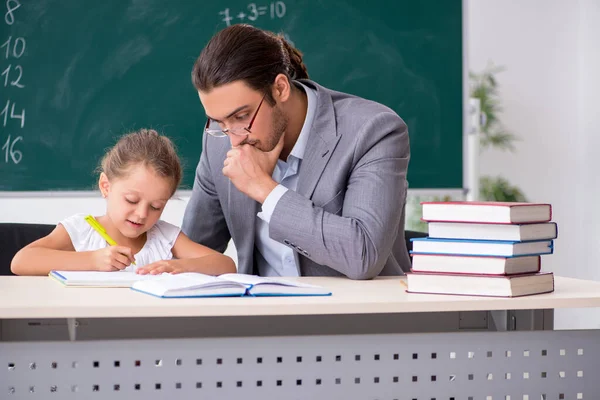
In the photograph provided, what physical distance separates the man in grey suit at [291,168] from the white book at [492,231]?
0.90ft

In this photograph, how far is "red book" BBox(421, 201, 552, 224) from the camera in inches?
55.1

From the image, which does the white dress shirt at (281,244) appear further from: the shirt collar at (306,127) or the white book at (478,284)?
the white book at (478,284)

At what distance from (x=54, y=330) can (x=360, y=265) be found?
2.22 ft

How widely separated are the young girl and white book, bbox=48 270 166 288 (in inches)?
8.7

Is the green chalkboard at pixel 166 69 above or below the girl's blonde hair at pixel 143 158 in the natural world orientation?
above

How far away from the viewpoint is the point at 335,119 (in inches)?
79.7

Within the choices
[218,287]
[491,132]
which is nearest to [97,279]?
[218,287]

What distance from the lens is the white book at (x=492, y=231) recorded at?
1.41 meters

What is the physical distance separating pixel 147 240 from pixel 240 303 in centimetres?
96

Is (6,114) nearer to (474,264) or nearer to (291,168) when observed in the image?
(291,168)

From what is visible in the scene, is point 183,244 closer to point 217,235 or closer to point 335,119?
point 217,235

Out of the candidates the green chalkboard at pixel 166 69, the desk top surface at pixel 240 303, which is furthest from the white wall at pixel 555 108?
the desk top surface at pixel 240 303

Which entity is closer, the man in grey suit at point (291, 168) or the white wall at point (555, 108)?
the man in grey suit at point (291, 168)

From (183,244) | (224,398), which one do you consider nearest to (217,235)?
(183,244)
